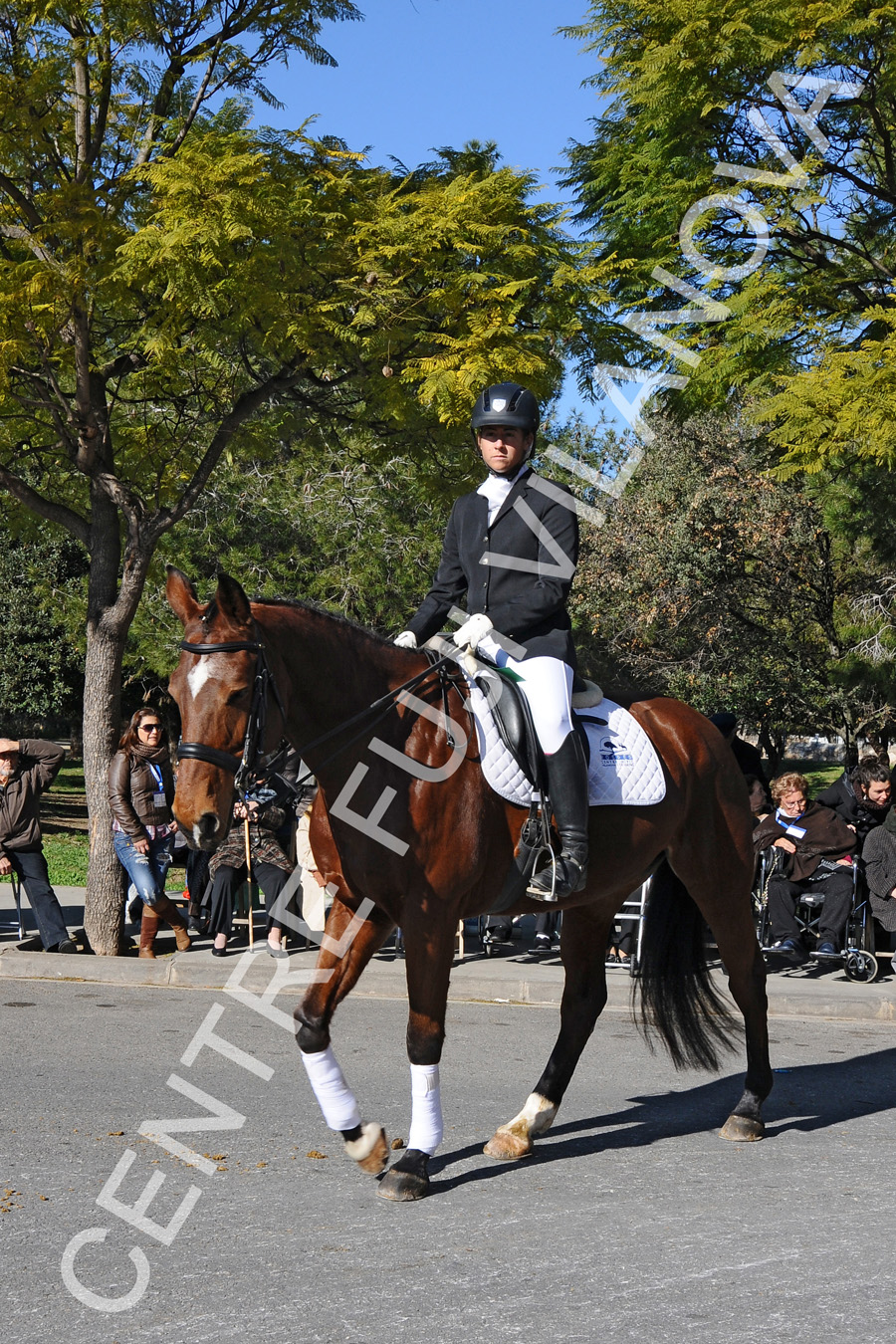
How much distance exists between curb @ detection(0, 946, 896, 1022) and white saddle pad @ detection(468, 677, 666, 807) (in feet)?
14.2

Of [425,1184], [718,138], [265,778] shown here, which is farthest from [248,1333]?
[718,138]

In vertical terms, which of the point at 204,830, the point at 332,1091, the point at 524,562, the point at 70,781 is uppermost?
the point at 524,562

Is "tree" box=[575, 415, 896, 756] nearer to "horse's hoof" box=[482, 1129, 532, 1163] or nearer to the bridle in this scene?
"horse's hoof" box=[482, 1129, 532, 1163]

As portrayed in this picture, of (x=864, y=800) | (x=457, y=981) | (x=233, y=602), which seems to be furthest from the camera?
(x=864, y=800)

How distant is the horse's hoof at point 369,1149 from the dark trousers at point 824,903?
21.9ft

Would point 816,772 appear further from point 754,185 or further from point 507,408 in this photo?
point 507,408

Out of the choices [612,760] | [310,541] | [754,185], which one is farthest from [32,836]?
[310,541]

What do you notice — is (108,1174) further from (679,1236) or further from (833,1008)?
(833,1008)

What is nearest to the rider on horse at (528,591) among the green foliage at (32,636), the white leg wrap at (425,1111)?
the white leg wrap at (425,1111)

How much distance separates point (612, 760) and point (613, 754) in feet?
0.11

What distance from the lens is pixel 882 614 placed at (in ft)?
58.1

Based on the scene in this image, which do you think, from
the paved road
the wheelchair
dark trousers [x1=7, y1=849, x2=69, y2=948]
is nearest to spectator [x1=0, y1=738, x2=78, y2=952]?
dark trousers [x1=7, y1=849, x2=69, y2=948]

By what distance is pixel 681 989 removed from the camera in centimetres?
654

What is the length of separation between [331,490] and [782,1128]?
18095 mm
